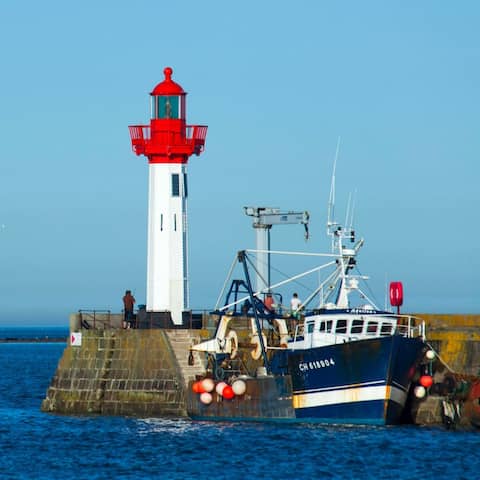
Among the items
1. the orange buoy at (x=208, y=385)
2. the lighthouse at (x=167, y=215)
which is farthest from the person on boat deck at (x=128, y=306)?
the orange buoy at (x=208, y=385)

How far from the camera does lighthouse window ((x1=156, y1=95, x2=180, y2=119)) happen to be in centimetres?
6219

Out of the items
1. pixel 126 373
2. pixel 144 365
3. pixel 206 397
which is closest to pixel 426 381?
pixel 206 397

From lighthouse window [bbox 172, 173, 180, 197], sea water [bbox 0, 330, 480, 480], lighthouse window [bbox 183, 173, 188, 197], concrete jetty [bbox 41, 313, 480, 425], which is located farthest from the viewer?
lighthouse window [bbox 183, 173, 188, 197]

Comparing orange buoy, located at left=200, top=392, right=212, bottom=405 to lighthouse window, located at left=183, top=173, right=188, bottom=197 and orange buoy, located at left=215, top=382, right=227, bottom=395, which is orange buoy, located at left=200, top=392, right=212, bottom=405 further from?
lighthouse window, located at left=183, top=173, right=188, bottom=197

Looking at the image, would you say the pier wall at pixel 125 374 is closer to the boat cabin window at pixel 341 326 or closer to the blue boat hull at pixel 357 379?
the blue boat hull at pixel 357 379

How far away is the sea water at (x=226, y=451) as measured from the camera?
147 feet

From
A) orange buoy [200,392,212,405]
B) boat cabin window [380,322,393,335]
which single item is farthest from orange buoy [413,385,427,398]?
orange buoy [200,392,212,405]

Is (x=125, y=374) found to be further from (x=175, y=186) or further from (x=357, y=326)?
(x=357, y=326)

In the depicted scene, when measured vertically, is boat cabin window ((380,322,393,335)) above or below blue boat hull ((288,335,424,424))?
above

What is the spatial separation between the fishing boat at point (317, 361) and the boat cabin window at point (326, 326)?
1.3 inches

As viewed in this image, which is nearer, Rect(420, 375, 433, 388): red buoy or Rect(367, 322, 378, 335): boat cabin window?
Rect(420, 375, 433, 388): red buoy

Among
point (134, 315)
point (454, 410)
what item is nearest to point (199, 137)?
point (134, 315)

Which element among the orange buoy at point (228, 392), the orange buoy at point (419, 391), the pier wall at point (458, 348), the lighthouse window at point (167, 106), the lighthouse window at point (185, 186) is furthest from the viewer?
the lighthouse window at point (167, 106)

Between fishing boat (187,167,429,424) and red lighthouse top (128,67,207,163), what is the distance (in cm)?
678
